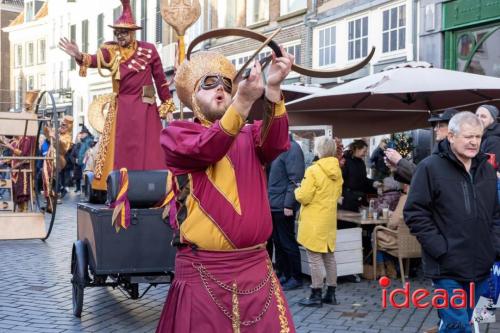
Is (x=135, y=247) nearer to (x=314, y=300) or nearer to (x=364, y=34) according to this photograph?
(x=314, y=300)

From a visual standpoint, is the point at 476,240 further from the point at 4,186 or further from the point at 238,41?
the point at 238,41

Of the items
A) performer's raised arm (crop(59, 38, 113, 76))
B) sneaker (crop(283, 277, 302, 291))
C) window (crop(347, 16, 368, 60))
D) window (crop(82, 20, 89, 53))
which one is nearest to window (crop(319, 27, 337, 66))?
window (crop(347, 16, 368, 60))

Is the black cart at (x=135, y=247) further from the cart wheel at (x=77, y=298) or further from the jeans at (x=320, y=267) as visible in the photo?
the jeans at (x=320, y=267)

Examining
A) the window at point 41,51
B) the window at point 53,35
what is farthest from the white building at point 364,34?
the window at point 41,51

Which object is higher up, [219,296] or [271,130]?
[271,130]

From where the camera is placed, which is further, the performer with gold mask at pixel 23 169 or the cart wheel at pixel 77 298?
the performer with gold mask at pixel 23 169

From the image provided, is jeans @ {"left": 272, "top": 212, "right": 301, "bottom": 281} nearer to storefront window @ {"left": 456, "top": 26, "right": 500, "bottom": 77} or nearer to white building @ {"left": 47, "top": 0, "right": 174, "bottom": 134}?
storefront window @ {"left": 456, "top": 26, "right": 500, "bottom": 77}

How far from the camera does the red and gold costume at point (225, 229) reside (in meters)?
2.88

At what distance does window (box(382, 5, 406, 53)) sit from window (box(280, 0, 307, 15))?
4.24 metres

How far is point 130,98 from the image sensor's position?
7.25 meters

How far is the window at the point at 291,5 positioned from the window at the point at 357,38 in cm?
280

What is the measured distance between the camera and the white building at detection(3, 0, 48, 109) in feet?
149

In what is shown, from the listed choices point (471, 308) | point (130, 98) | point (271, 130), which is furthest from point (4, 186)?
point (271, 130)

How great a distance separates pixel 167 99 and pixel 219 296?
445cm
